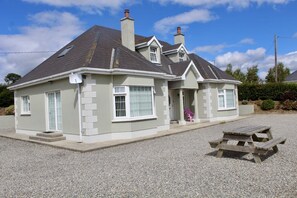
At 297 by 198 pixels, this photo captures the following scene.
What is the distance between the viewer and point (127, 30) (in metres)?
15.7

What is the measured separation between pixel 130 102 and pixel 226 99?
1093 cm

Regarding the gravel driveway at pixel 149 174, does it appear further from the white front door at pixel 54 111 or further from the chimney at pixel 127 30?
the chimney at pixel 127 30

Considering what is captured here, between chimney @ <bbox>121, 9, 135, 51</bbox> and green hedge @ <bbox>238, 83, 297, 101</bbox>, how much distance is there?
17172 millimetres

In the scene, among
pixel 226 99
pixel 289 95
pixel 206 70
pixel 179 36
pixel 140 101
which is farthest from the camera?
pixel 289 95

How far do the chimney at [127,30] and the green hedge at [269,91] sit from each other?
1717 centimetres

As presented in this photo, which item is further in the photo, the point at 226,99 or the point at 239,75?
the point at 239,75

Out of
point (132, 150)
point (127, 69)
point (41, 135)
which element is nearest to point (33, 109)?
point (41, 135)

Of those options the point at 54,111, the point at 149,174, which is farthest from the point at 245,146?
the point at 54,111

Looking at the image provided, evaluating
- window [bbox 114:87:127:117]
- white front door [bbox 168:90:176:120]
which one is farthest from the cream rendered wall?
white front door [bbox 168:90:176:120]

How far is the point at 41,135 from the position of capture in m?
13.0

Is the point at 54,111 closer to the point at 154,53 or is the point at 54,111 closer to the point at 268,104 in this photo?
the point at 154,53

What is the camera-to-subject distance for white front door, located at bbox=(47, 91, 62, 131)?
43.9ft

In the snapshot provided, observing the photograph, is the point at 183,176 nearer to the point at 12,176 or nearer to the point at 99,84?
the point at 12,176

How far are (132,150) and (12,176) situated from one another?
4.12m
